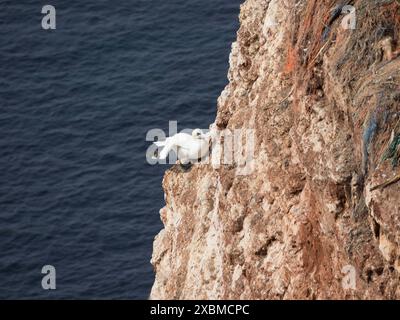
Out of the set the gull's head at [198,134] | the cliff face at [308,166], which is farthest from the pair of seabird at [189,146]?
the cliff face at [308,166]

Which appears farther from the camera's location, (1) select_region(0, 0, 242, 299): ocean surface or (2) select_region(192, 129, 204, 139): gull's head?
(1) select_region(0, 0, 242, 299): ocean surface

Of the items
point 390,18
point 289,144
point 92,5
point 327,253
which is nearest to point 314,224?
point 327,253

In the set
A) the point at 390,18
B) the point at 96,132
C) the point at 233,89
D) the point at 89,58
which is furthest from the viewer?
the point at 89,58

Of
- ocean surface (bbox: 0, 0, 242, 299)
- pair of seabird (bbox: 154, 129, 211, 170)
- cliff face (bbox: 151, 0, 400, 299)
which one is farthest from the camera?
ocean surface (bbox: 0, 0, 242, 299)

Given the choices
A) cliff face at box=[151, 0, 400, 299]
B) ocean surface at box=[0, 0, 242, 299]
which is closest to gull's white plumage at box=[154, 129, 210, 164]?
cliff face at box=[151, 0, 400, 299]

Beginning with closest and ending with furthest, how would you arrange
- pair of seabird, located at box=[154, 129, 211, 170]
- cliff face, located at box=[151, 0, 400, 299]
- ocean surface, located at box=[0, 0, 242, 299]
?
1. cliff face, located at box=[151, 0, 400, 299]
2. pair of seabird, located at box=[154, 129, 211, 170]
3. ocean surface, located at box=[0, 0, 242, 299]

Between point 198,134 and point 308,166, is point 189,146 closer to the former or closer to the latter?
point 198,134

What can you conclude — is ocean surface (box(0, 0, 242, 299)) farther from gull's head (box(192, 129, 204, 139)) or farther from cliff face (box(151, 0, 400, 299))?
cliff face (box(151, 0, 400, 299))
